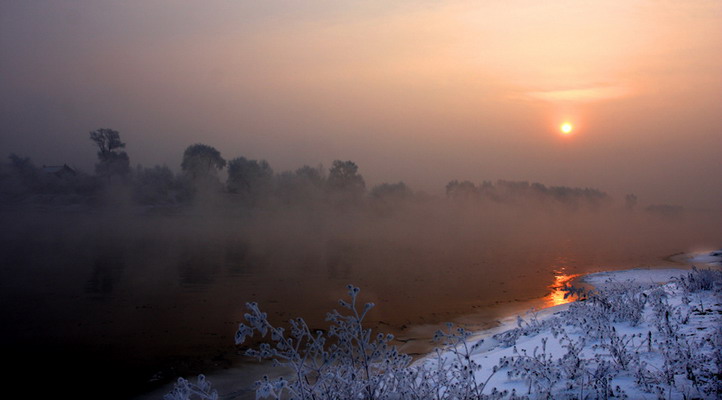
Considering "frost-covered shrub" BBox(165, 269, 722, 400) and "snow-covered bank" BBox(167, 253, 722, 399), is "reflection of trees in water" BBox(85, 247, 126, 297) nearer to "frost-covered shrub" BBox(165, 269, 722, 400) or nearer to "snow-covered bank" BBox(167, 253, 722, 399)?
"frost-covered shrub" BBox(165, 269, 722, 400)

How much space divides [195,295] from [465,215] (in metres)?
107

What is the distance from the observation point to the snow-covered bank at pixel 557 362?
182 inches

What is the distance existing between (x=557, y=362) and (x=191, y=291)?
53.8ft

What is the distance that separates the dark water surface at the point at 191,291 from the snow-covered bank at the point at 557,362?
4.95 metres

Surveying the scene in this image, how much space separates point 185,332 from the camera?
1338cm

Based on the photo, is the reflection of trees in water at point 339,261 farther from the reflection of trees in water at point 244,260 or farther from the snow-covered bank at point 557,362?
the snow-covered bank at point 557,362

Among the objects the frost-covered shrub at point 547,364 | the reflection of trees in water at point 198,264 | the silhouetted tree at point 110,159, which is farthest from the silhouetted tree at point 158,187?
the frost-covered shrub at point 547,364

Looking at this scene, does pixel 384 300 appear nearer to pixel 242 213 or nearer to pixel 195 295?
pixel 195 295

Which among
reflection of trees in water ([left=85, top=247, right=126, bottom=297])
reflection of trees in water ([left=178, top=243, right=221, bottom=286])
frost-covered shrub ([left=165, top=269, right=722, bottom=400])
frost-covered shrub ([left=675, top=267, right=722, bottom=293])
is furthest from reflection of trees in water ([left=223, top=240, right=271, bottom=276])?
frost-covered shrub ([left=675, top=267, right=722, bottom=293])

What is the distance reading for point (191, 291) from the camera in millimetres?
19531

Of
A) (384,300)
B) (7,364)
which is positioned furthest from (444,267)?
(7,364)

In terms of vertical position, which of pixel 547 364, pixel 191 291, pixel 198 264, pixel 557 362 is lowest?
pixel 198 264

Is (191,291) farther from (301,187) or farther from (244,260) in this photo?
(301,187)

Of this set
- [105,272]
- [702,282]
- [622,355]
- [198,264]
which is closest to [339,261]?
[198,264]
